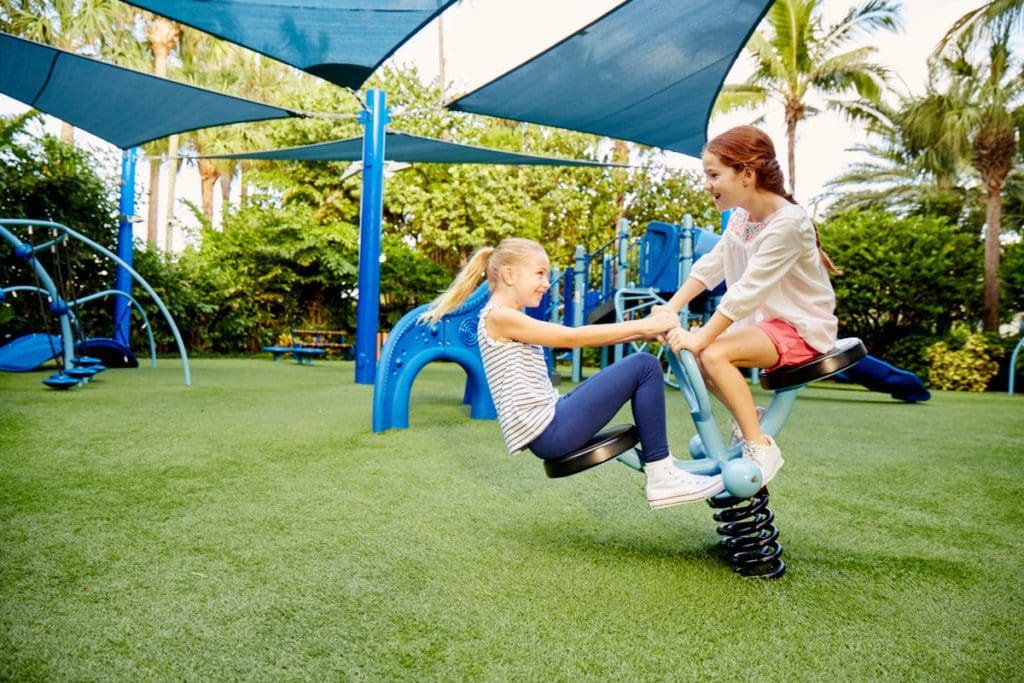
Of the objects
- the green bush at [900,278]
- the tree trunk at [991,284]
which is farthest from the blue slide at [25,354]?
the tree trunk at [991,284]

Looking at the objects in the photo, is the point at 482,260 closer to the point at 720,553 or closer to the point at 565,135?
the point at 720,553

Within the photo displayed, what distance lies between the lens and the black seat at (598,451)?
5.77 ft

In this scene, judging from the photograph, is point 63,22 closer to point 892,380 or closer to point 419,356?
point 419,356

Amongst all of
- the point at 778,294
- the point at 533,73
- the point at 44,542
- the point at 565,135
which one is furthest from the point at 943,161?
the point at 44,542

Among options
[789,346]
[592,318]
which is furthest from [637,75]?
[789,346]

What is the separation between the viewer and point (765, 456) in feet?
5.91

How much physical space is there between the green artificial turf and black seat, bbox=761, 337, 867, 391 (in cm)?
51

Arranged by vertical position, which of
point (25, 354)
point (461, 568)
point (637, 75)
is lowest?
point (25, 354)

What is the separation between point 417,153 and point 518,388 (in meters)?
7.34

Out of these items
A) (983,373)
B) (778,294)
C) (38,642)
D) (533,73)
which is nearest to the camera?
(38,642)

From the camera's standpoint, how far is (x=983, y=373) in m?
10.4

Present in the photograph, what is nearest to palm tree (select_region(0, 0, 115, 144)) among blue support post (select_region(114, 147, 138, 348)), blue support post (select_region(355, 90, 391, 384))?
blue support post (select_region(114, 147, 138, 348))

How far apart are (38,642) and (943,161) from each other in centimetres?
1751

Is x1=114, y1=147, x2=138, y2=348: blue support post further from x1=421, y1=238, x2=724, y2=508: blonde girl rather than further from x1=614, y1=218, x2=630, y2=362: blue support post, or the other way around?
x1=421, y1=238, x2=724, y2=508: blonde girl
